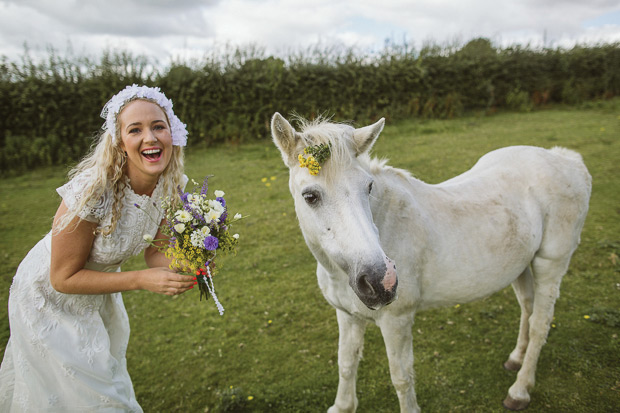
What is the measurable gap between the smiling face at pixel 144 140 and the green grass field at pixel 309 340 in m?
1.33

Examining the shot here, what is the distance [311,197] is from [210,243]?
2.14 feet

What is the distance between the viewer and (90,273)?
240 centimetres

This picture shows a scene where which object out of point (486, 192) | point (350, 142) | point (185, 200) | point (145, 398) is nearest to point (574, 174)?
point (486, 192)

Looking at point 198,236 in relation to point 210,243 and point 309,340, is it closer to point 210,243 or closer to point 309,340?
point 210,243

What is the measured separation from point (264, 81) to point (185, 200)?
11.0m

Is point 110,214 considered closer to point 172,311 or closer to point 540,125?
point 172,311

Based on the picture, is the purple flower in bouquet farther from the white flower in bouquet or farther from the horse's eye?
the horse's eye

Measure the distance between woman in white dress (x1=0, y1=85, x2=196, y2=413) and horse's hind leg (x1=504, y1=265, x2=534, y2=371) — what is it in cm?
345

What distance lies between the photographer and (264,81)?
12695mm

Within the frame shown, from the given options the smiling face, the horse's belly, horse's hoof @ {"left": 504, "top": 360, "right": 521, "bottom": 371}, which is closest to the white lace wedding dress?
the smiling face

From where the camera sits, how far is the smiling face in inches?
96.0

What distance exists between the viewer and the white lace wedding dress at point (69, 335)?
2.45 meters

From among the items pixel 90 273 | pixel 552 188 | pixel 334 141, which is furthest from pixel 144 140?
pixel 552 188

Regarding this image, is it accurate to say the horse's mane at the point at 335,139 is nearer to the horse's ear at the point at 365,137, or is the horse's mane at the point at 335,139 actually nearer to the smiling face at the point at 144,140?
the horse's ear at the point at 365,137
